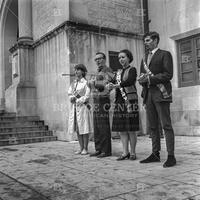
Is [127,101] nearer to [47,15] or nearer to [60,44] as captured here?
[60,44]

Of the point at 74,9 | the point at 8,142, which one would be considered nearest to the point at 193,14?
the point at 74,9

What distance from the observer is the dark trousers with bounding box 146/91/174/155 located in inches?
167

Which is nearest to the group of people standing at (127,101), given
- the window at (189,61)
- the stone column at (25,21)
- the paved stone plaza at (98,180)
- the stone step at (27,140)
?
the paved stone plaza at (98,180)

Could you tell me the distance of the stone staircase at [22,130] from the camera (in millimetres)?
8453

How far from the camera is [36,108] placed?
1049 cm

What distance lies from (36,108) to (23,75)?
126 cm

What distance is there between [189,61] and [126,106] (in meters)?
4.78

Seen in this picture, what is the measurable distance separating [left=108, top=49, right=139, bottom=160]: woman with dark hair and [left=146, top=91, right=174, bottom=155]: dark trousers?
1.11 ft

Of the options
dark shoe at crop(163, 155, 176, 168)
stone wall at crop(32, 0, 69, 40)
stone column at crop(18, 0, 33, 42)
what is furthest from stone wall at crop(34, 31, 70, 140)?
dark shoe at crop(163, 155, 176, 168)

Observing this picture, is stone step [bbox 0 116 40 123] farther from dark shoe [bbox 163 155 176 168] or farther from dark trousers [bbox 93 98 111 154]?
dark shoe [bbox 163 155 176 168]

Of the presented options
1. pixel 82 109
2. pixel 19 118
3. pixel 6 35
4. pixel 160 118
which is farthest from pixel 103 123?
pixel 6 35

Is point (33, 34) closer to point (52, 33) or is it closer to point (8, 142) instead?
point (52, 33)

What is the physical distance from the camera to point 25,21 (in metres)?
10.9

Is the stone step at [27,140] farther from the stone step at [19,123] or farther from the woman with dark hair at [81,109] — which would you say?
the woman with dark hair at [81,109]
